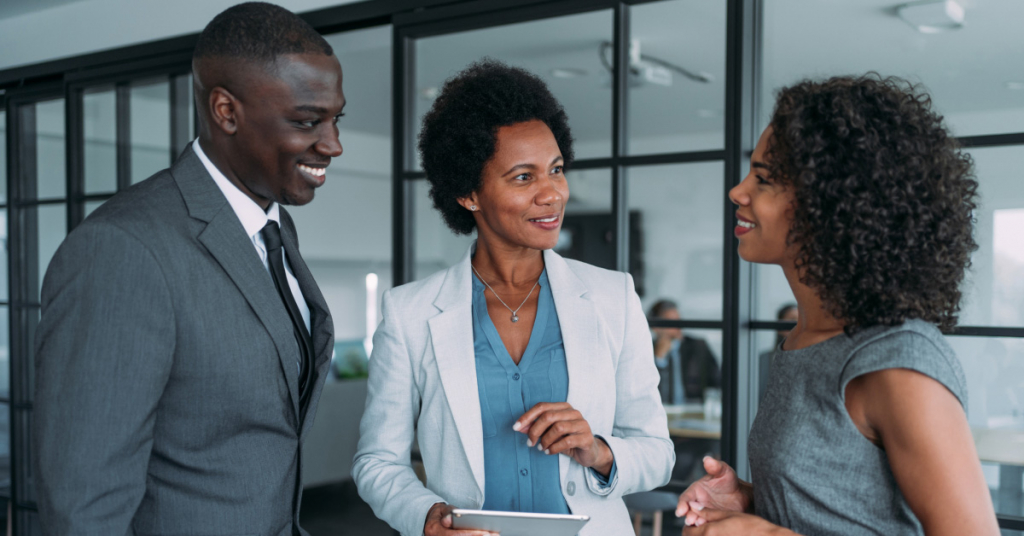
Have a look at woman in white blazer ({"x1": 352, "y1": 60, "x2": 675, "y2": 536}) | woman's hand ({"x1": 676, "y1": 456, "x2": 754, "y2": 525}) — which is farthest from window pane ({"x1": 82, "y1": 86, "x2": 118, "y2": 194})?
woman's hand ({"x1": 676, "y1": 456, "x2": 754, "y2": 525})

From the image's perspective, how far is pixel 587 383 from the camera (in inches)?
62.8

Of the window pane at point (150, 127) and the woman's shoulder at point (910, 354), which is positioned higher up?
the window pane at point (150, 127)

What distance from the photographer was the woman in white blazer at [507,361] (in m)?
1.56

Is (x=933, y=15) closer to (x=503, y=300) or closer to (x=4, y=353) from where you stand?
(x=503, y=300)

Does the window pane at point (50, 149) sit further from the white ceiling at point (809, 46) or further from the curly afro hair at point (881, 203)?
the curly afro hair at point (881, 203)

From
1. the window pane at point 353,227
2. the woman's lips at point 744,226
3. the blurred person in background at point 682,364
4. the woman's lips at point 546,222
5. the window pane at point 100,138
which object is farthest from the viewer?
the window pane at point 353,227

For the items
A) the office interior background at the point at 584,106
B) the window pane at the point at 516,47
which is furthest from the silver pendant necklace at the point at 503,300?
the window pane at the point at 516,47

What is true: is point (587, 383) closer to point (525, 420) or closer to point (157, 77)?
point (525, 420)

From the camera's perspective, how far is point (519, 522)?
1.25 metres

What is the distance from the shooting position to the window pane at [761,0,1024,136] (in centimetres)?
201

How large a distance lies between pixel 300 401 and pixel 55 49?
3288 mm

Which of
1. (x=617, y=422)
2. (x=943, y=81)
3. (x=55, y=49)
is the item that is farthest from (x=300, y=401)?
(x=55, y=49)

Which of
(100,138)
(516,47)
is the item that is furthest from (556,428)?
(100,138)

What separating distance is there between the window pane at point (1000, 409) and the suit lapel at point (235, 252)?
1715 mm
